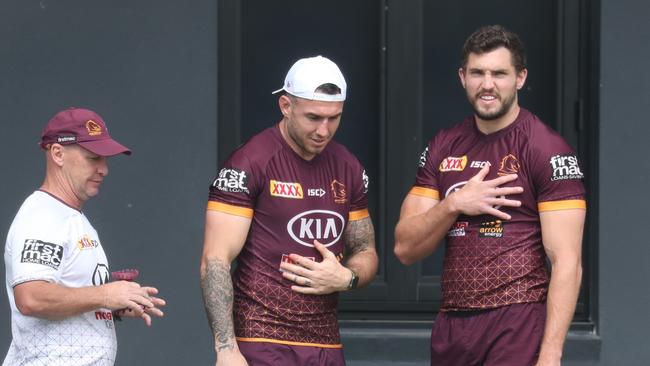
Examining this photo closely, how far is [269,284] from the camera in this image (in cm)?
→ 468

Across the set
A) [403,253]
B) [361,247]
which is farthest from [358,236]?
[403,253]

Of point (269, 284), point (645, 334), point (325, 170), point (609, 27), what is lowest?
point (645, 334)

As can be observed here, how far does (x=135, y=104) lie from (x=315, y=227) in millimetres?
1866

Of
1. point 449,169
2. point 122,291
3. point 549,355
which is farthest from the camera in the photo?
point 449,169

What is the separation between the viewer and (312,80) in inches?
182

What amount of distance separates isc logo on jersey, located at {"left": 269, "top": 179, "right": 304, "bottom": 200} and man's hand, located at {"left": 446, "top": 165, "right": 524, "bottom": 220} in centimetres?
56

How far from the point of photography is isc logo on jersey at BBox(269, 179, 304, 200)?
468cm

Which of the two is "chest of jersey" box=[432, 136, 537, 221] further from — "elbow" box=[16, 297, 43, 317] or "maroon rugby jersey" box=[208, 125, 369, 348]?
"elbow" box=[16, 297, 43, 317]

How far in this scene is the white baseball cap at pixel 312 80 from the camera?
182 inches

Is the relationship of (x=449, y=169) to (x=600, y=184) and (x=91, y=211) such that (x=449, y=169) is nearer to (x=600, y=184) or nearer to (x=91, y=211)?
(x=600, y=184)

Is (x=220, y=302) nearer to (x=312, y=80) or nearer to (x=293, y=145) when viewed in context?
(x=293, y=145)

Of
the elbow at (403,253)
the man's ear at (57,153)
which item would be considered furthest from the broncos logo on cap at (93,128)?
the elbow at (403,253)

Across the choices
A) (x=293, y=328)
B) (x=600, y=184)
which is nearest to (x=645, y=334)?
(x=600, y=184)

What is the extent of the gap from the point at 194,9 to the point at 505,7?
155 centimetres
